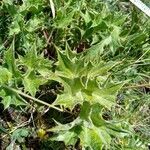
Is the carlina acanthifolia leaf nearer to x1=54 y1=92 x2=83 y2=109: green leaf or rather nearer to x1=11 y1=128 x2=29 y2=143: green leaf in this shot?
x1=54 y1=92 x2=83 y2=109: green leaf

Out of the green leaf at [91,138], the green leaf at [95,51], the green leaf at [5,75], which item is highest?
the green leaf at [95,51]

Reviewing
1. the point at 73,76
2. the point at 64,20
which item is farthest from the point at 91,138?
the point at 64,20

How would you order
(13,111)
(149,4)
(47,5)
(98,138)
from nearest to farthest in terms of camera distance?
1. (98,138)
2. (13,111)
3. (47,5)
4. (149,4)

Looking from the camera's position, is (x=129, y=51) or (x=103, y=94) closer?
(x=103, y=94)

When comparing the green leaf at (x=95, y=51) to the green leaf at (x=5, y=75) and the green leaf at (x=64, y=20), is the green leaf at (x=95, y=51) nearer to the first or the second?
the green leaf at (x=64, y=20)

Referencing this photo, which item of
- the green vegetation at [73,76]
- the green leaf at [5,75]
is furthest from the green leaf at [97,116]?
the green leaf at [5,75]

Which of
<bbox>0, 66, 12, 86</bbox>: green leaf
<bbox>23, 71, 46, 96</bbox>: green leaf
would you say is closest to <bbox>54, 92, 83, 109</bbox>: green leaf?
<bbox>23, 71, 46, 96</bbox>: green leaf

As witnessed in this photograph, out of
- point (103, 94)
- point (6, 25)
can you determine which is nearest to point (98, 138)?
point (103, 94)

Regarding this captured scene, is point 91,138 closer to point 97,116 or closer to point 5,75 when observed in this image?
point 97,116

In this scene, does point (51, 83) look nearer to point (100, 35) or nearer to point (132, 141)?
point (100, 35)
